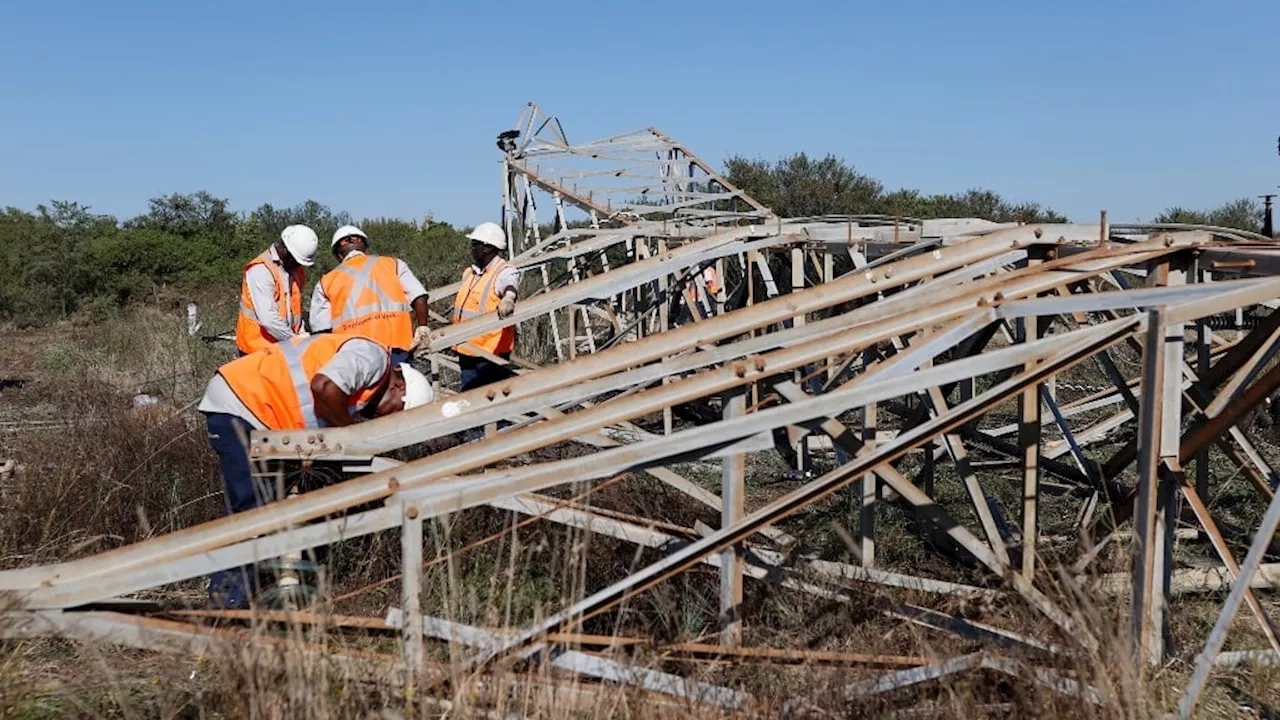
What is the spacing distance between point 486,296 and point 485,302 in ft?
0.15

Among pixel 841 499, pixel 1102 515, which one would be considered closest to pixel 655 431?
pixel 841 499

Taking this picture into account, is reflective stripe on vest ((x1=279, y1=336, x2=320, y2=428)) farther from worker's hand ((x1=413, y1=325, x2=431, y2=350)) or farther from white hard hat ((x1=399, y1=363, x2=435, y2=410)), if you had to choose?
worker's hand ((x1=413, y1=325, x2=431, y2=350))

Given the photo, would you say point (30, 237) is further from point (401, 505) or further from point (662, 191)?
point (401, 505)

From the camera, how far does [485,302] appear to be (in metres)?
7.68

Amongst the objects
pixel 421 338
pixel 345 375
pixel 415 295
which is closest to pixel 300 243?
pixel 415 295

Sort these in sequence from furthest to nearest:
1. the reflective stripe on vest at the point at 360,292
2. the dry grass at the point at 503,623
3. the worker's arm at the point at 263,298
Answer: the reflective stripe on vest at the point at 360,292
the worker's arm at the point at 263,298
the dry grass at the point at 503,623

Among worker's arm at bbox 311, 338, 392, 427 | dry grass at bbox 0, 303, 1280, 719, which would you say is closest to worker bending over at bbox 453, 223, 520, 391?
dry grass at bbox 0, 303, 1280, 719

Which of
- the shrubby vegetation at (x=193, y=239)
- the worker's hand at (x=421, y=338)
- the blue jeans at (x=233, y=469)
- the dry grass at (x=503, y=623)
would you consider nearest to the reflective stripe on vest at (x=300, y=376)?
the blue jeans at (x=233, y=469)

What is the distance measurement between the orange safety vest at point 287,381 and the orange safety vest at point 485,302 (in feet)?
9.29

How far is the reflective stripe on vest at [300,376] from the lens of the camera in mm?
4496

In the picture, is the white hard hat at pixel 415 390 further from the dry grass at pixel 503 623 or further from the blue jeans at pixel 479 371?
the blue jeans at pixel 479 371

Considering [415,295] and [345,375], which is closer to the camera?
[345,375]

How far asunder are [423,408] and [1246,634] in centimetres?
340

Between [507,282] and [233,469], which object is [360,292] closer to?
[507,282]
